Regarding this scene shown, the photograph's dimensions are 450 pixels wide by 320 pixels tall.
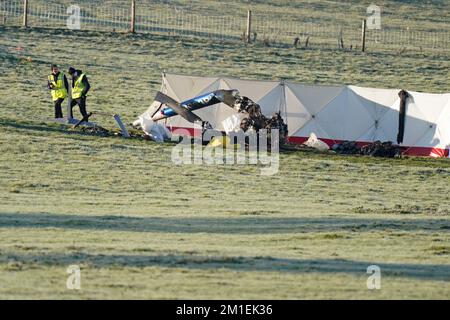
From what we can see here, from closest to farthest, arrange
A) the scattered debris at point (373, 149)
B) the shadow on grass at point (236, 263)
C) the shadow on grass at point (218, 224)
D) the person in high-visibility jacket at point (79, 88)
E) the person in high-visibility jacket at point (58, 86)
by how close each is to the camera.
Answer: the shadow on grass at point (236, 263)
the shadow on grass at point (218, 224)
the scattered debris at point (373, 149)
the person in high-visibility jacket at point (79, 88)
the person in high-visibility jacket at point (58, 86)

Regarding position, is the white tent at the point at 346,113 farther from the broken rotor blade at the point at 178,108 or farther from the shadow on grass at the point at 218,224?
the shadow on grass at the point at 218,224

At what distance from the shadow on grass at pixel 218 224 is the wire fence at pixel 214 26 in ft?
110

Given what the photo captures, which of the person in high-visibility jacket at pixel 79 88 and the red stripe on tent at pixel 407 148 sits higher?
the person in high-visibility jacket at pixel 79 88

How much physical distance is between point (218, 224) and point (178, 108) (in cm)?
1268

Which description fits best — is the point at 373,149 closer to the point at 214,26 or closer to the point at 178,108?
the point at 178,108

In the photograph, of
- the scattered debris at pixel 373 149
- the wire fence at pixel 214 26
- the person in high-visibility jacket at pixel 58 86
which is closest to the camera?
the scattered debris at pixel 373 149

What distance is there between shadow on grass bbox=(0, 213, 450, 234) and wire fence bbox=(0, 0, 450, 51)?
33.6m

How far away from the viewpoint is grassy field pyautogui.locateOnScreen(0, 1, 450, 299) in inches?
663

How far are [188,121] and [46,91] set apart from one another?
29.7ft

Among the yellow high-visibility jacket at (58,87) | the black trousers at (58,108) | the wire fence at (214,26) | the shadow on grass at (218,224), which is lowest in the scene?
the shadow on grass at (218,224)

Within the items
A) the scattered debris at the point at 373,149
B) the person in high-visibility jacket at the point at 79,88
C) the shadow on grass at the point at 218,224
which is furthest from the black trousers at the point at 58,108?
the shadow on grass at the point at 218,224

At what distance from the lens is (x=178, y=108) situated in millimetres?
35500

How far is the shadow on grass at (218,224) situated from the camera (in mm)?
22188
